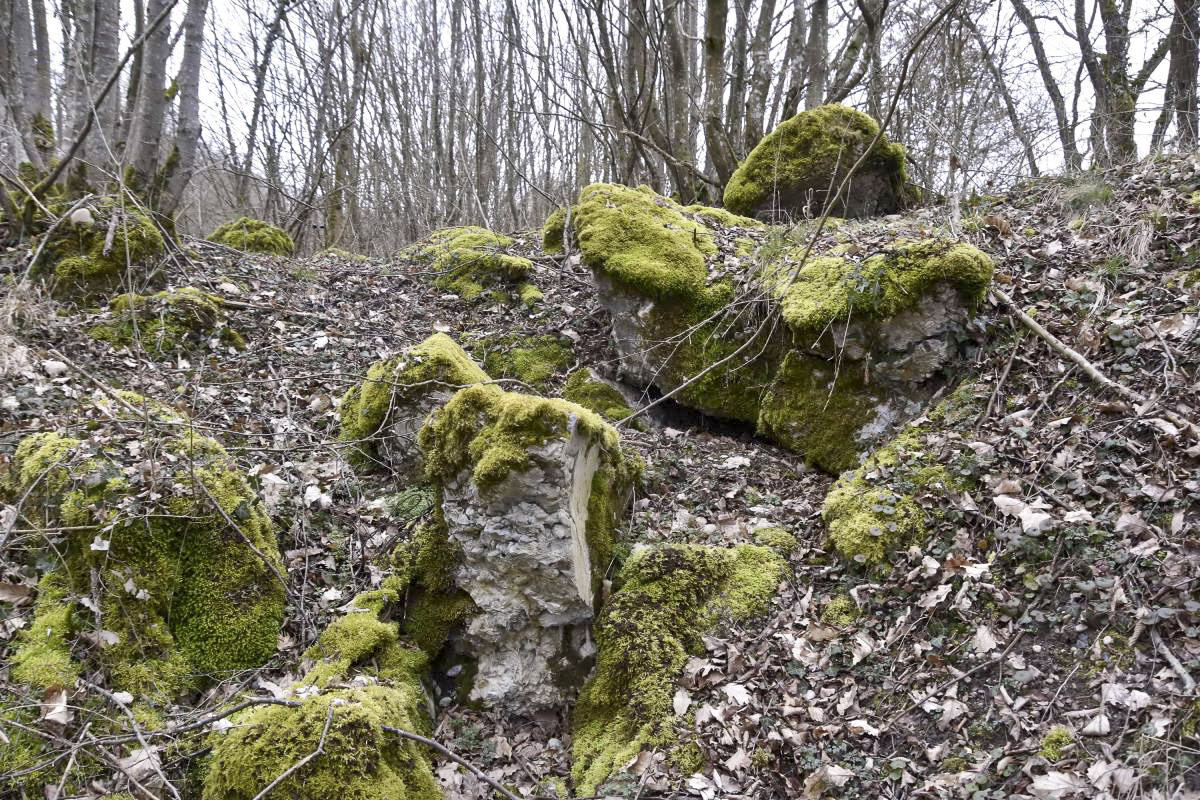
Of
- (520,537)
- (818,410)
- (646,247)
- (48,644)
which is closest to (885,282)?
(818,410)

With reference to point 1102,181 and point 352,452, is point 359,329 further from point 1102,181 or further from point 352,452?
point 1102,181

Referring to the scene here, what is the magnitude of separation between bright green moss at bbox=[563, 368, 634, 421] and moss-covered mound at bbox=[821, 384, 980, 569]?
6.73ft

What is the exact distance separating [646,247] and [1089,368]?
3519mm

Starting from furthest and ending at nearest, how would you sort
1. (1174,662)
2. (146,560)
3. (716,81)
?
(716,81) → (146,560) → (1174,662)

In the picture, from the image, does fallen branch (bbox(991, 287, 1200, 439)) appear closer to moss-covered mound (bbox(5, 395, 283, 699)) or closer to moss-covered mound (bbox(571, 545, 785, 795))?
moss-covered mound (bbox(571, 545, 785, 795))

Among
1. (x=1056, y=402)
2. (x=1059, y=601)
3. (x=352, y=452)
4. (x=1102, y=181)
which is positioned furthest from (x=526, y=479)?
(x=1102, y=181)

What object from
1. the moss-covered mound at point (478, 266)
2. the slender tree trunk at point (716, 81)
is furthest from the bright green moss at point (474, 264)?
the slender tree trunk at point (716, 81)

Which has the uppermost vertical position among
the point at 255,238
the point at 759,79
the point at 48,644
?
the point at 759,79

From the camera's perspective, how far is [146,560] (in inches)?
141

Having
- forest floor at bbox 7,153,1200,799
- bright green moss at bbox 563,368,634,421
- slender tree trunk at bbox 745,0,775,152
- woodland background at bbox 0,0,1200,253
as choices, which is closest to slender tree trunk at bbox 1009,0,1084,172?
woodland background at bbox 0,0,1200,253

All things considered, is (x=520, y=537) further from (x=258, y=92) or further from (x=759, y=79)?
(x=258, y=92)

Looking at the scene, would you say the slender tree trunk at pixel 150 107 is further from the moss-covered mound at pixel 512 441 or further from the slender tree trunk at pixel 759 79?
the slender tree trunk at pixel 759 79

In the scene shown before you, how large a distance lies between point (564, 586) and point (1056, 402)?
10.9 feet

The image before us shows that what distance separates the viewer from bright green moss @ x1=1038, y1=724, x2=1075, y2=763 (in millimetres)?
2684
